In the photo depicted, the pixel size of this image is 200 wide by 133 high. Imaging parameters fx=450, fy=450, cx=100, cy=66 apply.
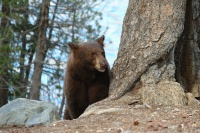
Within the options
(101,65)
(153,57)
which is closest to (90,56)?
(101,65)

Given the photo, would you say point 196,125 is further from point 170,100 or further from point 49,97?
point 49,97

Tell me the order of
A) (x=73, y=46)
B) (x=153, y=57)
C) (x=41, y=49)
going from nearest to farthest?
(x=153, y=57)
(x=73, y=46)
(x=41, y=49)

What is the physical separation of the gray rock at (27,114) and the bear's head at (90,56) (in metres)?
1.02

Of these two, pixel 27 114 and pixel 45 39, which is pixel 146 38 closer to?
pixel 27 114

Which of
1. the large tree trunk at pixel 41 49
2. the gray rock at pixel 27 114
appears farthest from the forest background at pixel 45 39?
the gray rock at pixel 27 114

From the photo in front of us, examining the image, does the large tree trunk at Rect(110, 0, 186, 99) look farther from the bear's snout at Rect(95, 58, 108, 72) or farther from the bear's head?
the bear's head

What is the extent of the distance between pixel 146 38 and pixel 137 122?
1.84 metres

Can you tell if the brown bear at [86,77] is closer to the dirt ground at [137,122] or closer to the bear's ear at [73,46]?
the bear's ear at [73,46]

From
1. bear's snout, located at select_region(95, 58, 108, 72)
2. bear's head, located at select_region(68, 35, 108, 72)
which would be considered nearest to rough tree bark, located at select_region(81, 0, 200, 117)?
bear's snout, located at select_region(95, 58, 108, 72)

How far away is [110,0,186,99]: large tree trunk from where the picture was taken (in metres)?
6.31

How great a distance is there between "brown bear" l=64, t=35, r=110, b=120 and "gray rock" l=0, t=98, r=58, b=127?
17.0 inches

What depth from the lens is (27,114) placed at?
7539mm

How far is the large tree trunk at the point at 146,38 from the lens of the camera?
6309mm

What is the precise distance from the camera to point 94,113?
18.8 feet
